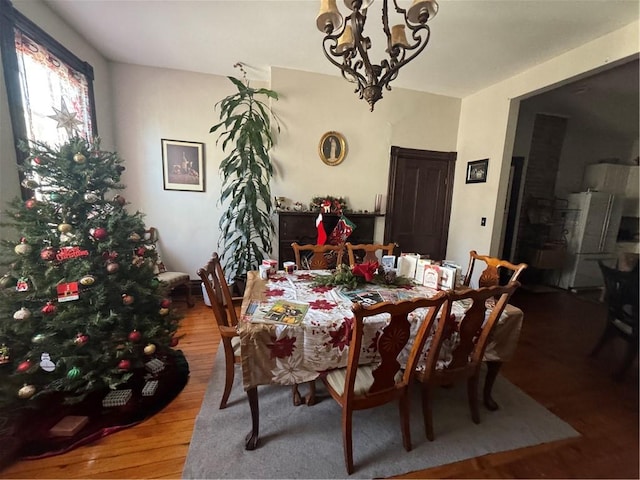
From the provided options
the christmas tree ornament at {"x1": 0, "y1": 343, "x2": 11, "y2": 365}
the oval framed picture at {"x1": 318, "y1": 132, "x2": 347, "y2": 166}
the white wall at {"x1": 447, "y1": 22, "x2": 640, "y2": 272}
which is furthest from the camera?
the oval framed picture at {"x1": 318, "y1": 132, "x2": 347, "y2": 166}

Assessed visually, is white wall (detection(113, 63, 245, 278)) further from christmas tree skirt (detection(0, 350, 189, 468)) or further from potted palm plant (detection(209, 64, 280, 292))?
christmas tree skirt (detection(0, 350, 189, 468))

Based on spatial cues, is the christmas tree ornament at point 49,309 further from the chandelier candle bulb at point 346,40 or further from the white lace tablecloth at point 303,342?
the chandelier candle bulb at point 346,40

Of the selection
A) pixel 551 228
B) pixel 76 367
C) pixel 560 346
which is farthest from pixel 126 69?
pixel 551 228

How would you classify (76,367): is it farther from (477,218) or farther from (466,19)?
(477,218)

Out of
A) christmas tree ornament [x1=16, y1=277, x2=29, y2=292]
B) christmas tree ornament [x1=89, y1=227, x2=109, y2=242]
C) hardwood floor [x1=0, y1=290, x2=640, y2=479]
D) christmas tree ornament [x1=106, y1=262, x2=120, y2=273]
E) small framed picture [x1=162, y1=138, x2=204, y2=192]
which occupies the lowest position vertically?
hardwood floor [x1=0, y1=290, x2=640, y2=479]

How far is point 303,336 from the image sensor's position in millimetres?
1279

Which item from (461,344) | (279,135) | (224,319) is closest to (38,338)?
(224,319)

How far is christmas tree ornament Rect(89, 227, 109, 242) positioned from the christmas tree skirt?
986mm

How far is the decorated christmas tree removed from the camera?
4.74ft

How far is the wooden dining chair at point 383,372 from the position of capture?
1.09 m

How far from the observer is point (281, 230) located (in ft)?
10.9

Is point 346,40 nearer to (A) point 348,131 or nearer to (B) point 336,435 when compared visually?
(A) point 348,131

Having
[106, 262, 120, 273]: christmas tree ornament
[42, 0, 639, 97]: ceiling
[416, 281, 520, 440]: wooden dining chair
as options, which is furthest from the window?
[416, 281, 520, 440]: wooden dining chair

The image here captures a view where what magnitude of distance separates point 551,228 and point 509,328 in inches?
148
